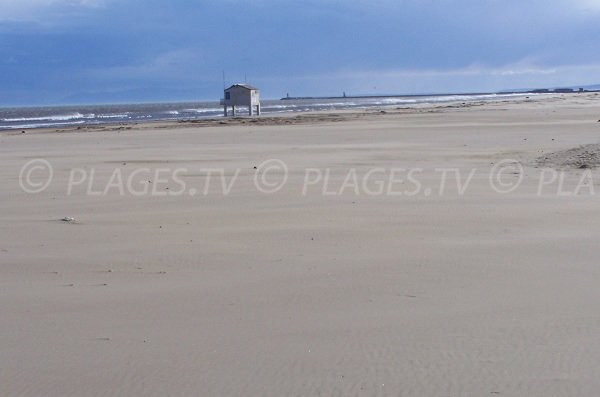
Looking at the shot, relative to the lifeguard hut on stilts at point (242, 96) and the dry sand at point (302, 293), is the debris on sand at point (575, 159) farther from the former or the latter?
the lifeguard hut on stilts at point (242, 96)

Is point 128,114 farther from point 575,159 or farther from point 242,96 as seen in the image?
point 575,159

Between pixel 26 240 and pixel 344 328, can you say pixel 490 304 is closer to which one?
pixel 344 328

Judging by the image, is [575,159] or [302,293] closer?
[302,293]

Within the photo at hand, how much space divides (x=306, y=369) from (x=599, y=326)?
75.4 inches

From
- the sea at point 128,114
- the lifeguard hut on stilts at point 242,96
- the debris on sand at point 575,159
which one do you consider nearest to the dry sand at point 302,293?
the debris on sand at point 575,159

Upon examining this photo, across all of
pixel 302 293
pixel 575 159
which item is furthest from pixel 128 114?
pixel 302 293

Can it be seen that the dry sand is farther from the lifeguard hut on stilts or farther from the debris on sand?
the lifeguard hut on stilts

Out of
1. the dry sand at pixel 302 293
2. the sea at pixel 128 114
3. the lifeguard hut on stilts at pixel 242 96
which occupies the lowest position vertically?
the dry sand at pixel 302 293

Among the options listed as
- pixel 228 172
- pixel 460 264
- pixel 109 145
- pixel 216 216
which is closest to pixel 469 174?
pixel 228 172

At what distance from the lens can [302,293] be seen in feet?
17.6

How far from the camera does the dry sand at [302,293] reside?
4.00 m

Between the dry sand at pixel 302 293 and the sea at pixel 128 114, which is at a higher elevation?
the sea at pixel 128 114

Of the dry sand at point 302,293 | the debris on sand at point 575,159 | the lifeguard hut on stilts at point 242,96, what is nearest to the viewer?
the dry sand at point 302,293

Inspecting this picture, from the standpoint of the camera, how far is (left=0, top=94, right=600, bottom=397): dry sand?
157 inches
